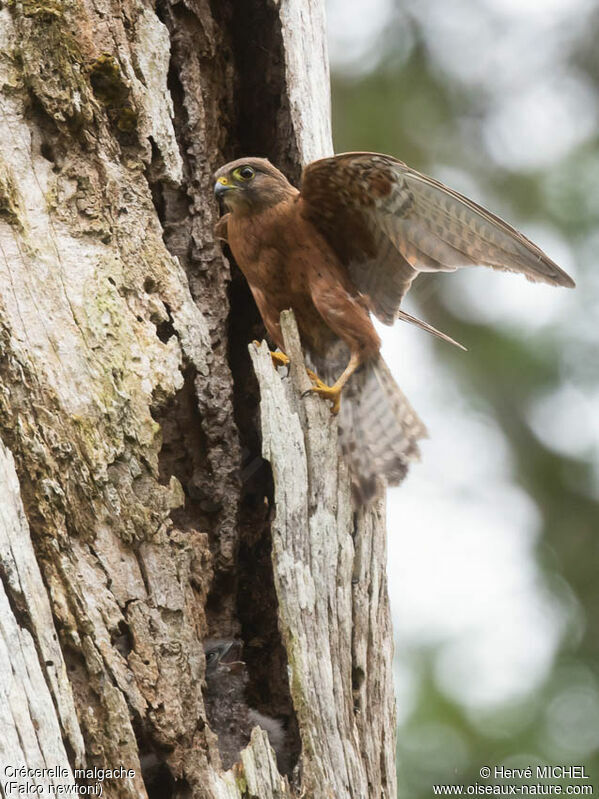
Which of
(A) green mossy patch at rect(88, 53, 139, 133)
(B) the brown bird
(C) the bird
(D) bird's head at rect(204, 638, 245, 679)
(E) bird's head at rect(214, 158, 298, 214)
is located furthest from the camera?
(E) bird's head at rect(214, 158, 298, 214)

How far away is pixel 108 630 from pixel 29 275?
44.4 inches

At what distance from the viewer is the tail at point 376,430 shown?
336cm

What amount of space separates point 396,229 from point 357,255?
1.12 feet

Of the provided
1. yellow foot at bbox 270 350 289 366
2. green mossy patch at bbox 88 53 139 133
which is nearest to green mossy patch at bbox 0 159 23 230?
green mossy patch at bbox 88 53 139 133

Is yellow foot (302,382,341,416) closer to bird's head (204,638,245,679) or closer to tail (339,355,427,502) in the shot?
tail (339,355,427,502)

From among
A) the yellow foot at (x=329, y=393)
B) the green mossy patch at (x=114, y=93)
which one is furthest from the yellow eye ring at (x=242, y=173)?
the yellow foot at (x=329, y=393)

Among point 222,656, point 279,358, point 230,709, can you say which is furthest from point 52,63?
point 230,709

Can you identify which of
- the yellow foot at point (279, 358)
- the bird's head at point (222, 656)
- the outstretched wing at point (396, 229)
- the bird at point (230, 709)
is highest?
the outstretched wing at point (396, 229)

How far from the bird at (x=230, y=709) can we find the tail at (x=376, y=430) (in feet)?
2.17

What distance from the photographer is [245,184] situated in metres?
3.72

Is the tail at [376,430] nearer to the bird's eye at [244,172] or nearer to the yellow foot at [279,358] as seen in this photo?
the yellow foot at [279,358]

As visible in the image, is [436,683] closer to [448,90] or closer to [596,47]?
[448,90]

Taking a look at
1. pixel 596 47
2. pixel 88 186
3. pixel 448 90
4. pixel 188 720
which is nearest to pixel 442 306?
pixel 448 90

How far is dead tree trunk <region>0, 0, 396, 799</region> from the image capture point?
2.59 m
